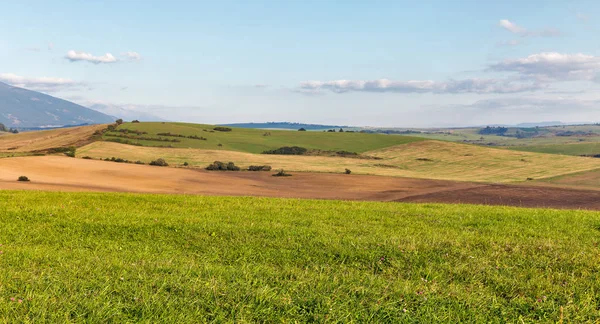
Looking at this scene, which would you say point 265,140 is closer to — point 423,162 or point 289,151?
point 289,151

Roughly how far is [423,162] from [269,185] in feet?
169

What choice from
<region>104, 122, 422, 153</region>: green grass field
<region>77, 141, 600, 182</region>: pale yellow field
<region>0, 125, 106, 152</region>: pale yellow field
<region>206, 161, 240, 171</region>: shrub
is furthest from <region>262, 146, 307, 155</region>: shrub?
<region>0, 125, 106, 152</region>: pale yellow field

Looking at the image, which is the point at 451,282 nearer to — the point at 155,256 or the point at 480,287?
the point at 480,287

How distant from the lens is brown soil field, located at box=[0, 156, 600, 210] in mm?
35312

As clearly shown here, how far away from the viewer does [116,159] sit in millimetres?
63500

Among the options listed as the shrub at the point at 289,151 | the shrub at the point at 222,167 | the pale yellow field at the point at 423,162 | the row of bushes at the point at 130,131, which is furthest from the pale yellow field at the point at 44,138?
the shrub at the point at 222,167

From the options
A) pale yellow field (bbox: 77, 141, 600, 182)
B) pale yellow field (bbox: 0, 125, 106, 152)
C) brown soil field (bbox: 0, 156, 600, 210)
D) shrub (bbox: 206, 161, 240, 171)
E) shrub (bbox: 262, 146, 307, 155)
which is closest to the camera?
brown soil field (bbox: 0, 156, 600, 210)

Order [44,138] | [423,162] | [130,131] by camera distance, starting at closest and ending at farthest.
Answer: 1. [423,162]
2. [130,131]
3. [44,138]

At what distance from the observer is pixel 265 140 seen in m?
121

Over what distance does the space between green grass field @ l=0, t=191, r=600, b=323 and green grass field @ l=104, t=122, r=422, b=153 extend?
80861mm

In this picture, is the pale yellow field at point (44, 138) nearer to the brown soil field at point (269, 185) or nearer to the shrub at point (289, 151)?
the shrub at point (289, 151)

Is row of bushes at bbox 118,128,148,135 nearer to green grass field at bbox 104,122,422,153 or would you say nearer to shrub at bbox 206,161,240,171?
green grass field at bbox 104,122,422,153

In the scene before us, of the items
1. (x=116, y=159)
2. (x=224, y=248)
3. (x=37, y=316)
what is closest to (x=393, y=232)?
(x=224, y=248)

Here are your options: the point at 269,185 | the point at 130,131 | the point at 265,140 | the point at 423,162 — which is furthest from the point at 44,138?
the point at 423,162
